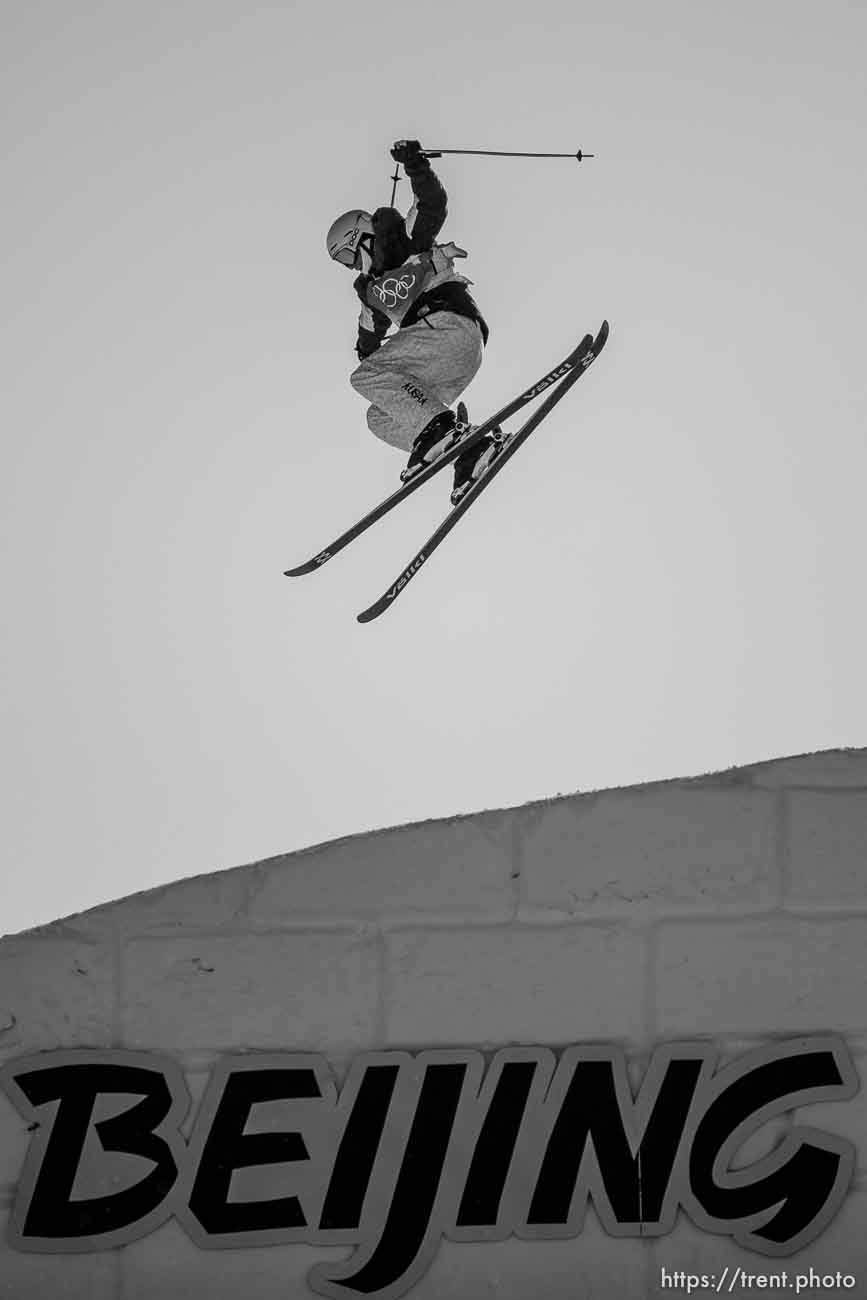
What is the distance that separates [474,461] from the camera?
6945mm

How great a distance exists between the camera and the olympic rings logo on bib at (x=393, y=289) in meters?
6.23

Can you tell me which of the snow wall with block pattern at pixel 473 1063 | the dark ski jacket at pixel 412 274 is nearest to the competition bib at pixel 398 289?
the dark ski jacket at pixel 412 274

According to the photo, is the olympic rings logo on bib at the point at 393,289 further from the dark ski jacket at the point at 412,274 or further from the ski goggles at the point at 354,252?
the ski goggles at the point at 354,252

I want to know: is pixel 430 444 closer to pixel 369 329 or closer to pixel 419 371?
pixel 419 371

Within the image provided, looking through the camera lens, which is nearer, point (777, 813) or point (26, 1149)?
point (26, 1149)

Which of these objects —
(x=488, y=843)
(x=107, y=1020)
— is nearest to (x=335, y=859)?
(x=488, y=843)

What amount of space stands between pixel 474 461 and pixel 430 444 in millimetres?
215

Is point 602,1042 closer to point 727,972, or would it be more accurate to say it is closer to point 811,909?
point 727,972

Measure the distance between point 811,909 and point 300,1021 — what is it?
113cm

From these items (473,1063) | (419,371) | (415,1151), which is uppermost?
(419,371)

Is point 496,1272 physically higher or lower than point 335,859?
lower

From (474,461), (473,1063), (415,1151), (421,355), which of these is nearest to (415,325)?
(421,355)

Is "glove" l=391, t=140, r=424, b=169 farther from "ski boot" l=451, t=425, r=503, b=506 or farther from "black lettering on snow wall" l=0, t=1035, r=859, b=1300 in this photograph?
"black lettering on snow wall" l=0, t=1035, r=859, b=1300

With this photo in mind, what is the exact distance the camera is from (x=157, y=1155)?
3.13 meters
